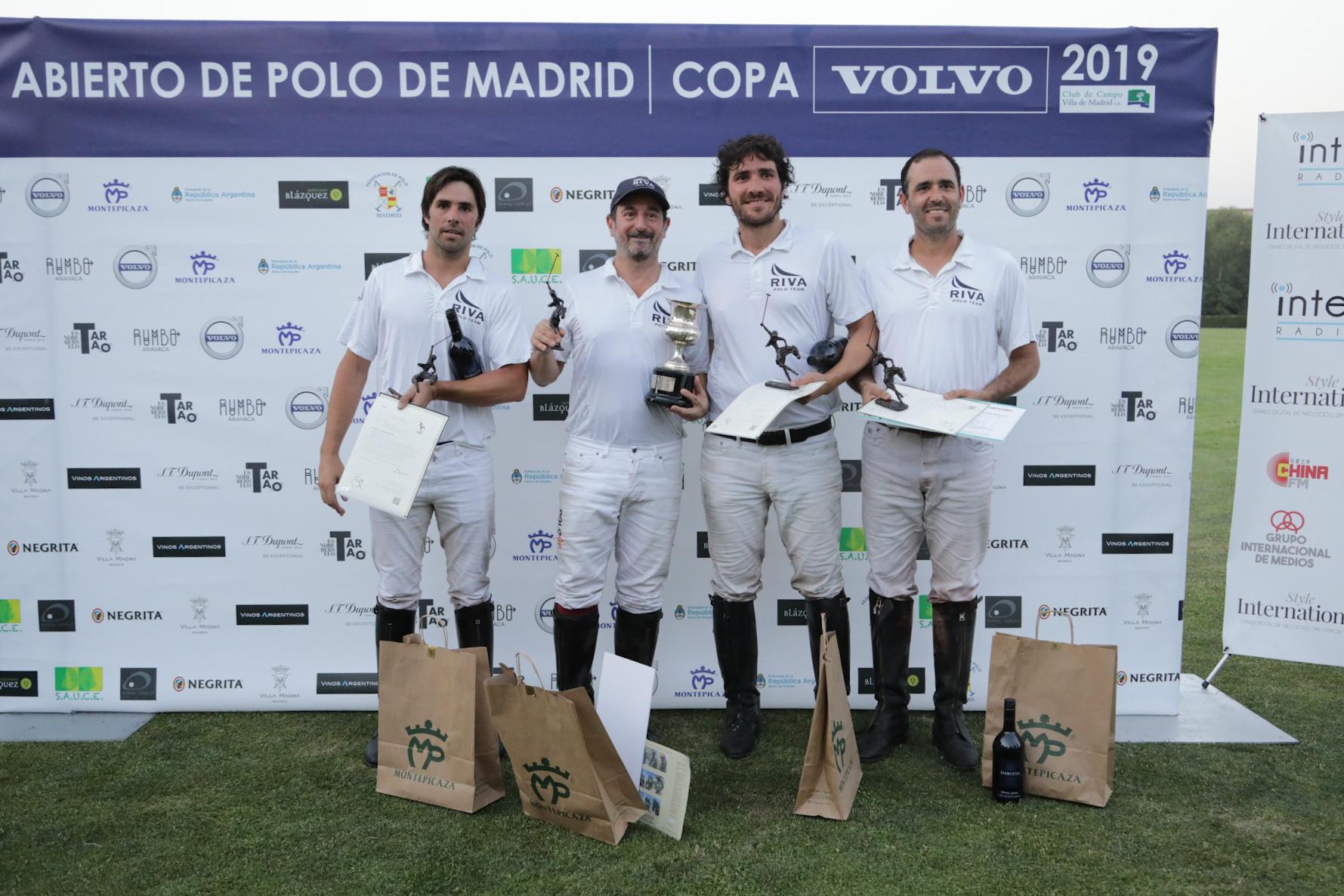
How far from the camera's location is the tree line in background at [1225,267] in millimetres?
28781

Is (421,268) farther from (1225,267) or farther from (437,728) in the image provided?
(1225,267)

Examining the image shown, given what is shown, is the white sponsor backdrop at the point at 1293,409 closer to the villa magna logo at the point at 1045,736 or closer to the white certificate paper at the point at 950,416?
the villa magna logo at the point at 1045,736

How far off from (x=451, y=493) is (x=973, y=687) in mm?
2308

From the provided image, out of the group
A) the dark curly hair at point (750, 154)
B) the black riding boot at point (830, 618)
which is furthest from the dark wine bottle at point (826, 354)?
the black riding boot at point (830, 618)

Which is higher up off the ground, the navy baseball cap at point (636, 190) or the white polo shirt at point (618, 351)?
the navy baseball cap at point (636, 190)

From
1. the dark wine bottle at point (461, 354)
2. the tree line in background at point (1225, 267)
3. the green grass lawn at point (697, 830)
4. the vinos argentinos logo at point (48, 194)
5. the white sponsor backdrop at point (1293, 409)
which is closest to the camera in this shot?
the green grass lawn at point (697, 830)

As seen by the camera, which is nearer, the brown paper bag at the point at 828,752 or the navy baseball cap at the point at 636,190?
the brown paper bag at the point at 828,752

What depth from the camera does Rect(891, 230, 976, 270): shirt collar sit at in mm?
3449

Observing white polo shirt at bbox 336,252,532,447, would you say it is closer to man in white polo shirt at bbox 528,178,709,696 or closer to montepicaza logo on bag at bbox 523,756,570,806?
man in white polo shirt at bbox 528,178,709,696

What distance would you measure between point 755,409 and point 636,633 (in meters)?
0.92

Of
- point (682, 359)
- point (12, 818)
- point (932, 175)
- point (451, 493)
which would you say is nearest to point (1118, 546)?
point (932, 175)

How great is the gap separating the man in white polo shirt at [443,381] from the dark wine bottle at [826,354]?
980mm

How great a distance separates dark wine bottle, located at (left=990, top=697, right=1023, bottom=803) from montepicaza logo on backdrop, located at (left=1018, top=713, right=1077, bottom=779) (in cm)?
6

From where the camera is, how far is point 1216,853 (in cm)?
289
